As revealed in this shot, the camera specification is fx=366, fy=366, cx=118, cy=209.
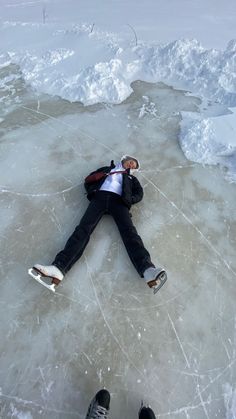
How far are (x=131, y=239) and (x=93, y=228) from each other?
0.46 metres

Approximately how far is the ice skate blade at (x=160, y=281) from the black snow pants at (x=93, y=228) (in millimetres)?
182

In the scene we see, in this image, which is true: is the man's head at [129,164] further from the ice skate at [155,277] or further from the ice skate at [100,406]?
the ice skate at [100,406]

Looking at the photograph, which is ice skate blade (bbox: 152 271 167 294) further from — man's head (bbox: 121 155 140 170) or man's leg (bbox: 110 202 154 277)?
man's head (bbox: 121 155 140 170)

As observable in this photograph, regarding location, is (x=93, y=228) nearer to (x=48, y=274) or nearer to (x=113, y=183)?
(x=113, y=183)

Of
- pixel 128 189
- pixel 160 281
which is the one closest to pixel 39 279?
pixel 160 281

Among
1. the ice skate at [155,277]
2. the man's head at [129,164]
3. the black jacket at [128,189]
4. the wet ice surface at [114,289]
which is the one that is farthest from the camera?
the man's head at [129,164]

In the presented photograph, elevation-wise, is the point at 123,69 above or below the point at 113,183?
above

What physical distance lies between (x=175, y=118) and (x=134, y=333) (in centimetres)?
351

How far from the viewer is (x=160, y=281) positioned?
361cm

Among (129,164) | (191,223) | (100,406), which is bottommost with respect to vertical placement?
(100,406)

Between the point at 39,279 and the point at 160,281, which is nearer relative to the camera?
the point at 39,279

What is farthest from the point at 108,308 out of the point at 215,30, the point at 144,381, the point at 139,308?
the point at 215,30

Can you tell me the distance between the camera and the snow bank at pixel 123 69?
5145mm

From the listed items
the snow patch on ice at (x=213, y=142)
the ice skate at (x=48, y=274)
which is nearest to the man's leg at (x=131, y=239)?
the ice skate at (x=48, y=274)
